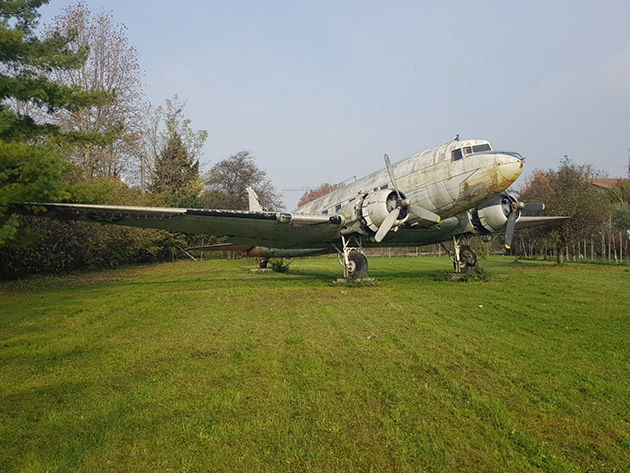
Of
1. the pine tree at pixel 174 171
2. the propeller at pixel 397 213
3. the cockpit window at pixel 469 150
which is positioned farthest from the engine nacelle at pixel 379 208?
the pine tree at pixel 174 171

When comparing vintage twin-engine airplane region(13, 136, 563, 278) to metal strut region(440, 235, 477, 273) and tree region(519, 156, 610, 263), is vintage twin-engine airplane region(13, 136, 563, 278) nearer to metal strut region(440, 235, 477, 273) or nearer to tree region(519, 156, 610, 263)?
metal strut region(440, 235, 477, 273)

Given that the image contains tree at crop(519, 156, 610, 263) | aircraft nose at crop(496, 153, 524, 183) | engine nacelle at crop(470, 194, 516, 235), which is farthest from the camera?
tree at crop(519, 156, 610, 263)

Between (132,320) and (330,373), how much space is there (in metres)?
5.75

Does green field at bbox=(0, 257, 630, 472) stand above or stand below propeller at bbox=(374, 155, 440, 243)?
below

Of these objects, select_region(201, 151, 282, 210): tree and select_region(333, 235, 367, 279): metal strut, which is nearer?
select_region(333, 235, 367, 279): metal strut

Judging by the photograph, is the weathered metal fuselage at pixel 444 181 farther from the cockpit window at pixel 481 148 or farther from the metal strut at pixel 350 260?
the metal strut at pixel 350 260

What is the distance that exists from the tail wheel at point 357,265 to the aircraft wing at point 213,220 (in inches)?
47.4

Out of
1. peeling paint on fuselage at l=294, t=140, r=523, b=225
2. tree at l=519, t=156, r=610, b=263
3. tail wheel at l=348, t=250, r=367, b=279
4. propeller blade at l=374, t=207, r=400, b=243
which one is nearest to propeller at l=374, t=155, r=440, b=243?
propeller blade at l=374, t=207, r=400, b=243

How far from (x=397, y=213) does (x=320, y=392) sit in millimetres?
10017

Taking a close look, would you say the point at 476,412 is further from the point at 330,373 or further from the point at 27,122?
the point at 27,122

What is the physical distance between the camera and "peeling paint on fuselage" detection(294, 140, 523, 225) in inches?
524

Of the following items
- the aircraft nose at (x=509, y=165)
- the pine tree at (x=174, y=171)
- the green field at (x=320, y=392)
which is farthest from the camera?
the pine tree at (x=174, y=171)

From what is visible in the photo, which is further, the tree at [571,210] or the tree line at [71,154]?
the tree at [571,210]

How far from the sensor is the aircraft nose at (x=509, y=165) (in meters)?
13.1
